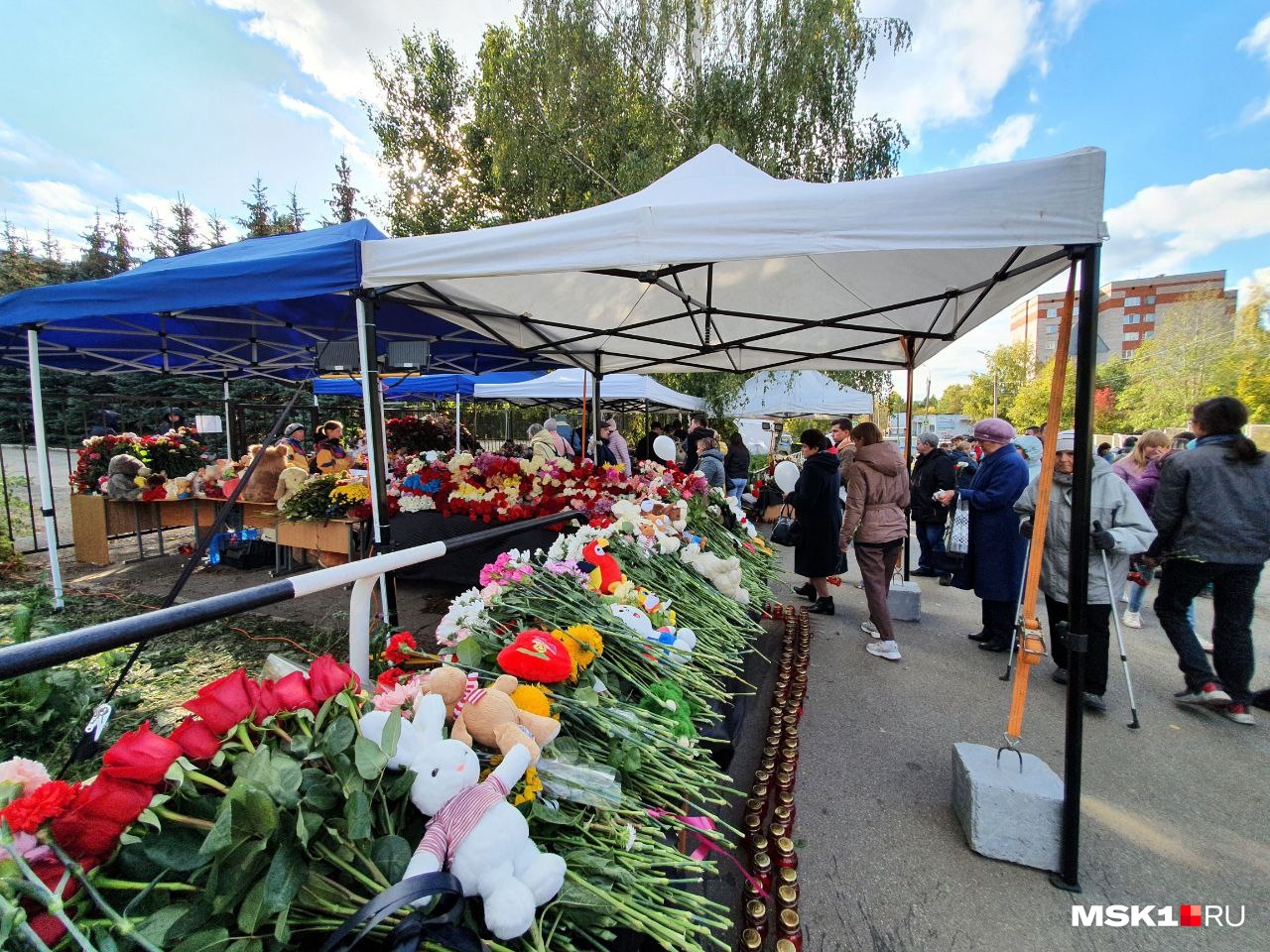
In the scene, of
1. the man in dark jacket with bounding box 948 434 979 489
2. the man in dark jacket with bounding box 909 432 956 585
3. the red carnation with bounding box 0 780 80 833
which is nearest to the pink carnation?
the red carnation with bounding box 0 780 80 833

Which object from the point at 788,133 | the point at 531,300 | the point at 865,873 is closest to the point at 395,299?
the point at 531,300

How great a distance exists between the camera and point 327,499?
16.4 ft

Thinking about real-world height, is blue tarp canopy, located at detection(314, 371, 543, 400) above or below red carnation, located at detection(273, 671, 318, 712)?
above

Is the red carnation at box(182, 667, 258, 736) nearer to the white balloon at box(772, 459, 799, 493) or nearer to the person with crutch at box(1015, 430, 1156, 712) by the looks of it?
the person with crutch at box(1015, 430, 1156, 712)

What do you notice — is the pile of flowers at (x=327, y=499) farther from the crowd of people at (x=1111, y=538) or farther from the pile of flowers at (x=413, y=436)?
the pile of flowers at (x=413, y=436)

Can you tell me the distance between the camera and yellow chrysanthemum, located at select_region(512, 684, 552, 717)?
4.18 ft

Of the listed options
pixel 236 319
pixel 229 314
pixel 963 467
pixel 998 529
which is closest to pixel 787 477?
pixel 998 529

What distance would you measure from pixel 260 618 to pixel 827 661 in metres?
4.63

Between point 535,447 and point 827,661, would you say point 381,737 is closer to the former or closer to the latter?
point 827,661

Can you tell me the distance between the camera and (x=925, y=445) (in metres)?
6.52

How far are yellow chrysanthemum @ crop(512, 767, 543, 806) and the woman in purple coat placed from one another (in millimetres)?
4140

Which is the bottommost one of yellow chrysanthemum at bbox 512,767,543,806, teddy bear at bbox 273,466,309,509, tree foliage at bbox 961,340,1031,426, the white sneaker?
the white sneaker

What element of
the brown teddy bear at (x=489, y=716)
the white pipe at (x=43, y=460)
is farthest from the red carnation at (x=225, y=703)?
the white pipe at (x=43, y=460)

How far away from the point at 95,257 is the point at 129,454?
29.1m
